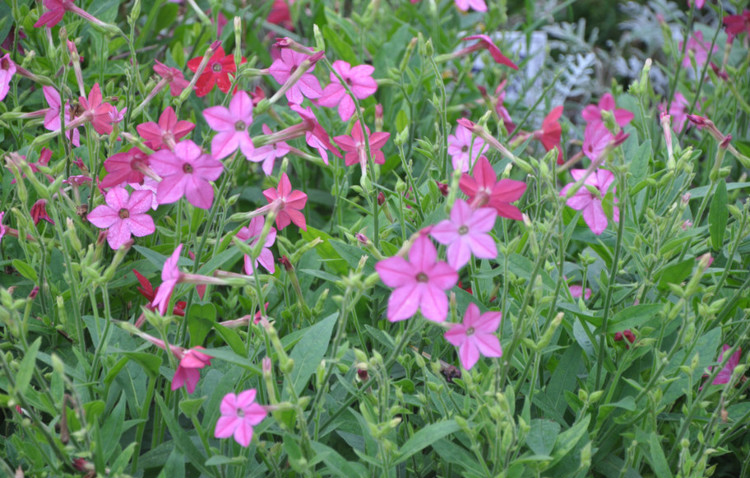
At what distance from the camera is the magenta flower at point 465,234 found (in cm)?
90

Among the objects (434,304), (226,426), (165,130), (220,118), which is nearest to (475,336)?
(434,304)

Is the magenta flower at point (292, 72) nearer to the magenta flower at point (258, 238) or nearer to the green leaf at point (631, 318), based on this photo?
the magenta flower at point (258, 238)

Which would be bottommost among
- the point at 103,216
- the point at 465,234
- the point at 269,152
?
the point at 103,216

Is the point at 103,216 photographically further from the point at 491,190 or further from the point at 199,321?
the point at 491,190

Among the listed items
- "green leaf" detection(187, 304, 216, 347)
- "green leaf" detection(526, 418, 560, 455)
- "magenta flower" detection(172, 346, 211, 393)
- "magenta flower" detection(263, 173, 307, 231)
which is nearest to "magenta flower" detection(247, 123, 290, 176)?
"magenta flower" detection(263, 173, 307, 231)

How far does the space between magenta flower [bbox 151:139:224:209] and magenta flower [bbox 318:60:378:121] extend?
400 millimetres

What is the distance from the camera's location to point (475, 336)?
101cm

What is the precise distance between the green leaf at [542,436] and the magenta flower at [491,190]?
35cm

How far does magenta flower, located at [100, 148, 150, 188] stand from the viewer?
113 cm

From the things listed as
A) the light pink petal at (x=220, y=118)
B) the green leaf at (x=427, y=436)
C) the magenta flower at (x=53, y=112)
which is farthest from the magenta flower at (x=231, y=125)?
the magenta flower at (x=53, y=112)

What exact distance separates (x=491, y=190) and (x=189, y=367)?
19.4 inches

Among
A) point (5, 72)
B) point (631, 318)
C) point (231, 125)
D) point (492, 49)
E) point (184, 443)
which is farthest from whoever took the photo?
point (492, 49)

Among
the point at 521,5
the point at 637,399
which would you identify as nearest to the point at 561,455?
the point at 637,399

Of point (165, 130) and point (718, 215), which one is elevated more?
point (165, 130)
